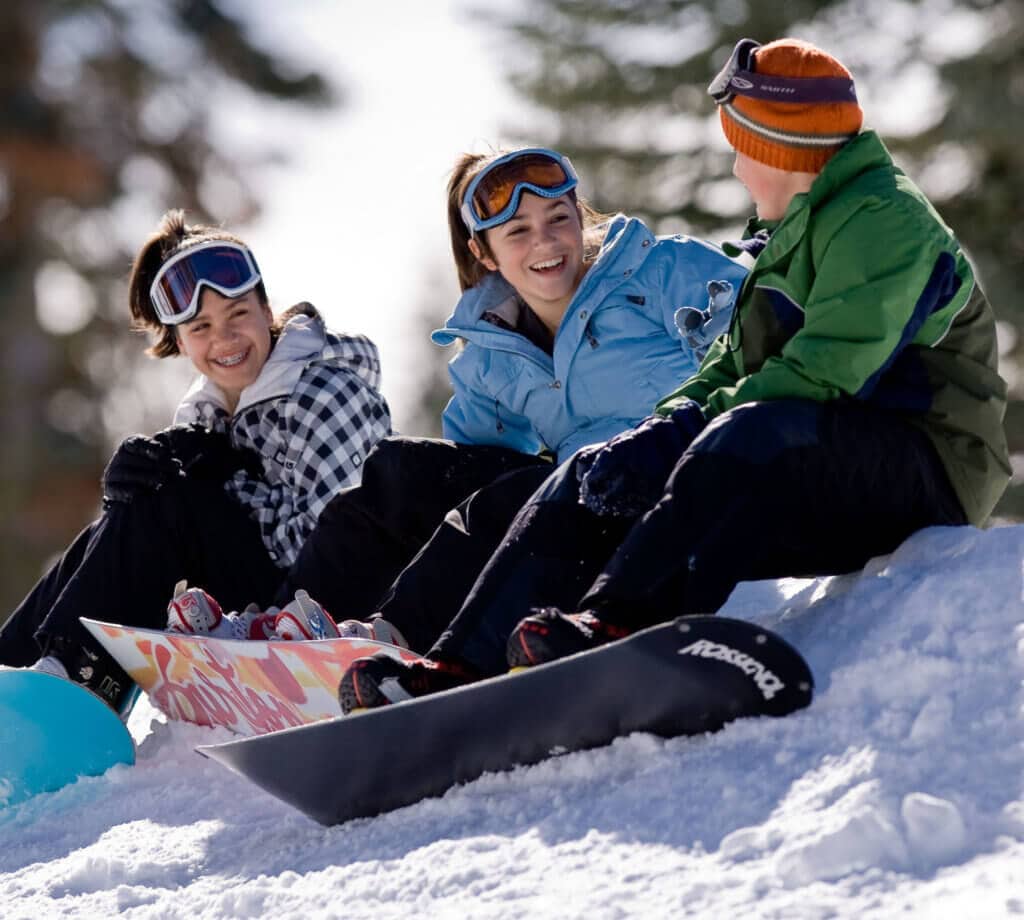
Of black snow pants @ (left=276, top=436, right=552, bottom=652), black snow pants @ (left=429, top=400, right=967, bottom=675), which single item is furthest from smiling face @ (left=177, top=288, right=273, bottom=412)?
black snow pants @ (left=429, top=400, right=967, bottom=675)

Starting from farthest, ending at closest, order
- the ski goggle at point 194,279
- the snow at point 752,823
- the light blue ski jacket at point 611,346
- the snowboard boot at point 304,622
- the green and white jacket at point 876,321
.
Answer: the ski goggle at point 194,279
the light blue ski jacket at point 611,346
the snowboard boot at point 304,622
the green and white jacket at point 876,321
the snow at point 752,823

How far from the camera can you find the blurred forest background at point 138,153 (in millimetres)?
18891

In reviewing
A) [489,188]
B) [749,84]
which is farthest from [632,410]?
[749,84]

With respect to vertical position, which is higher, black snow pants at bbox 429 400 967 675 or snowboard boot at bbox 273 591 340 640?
black snow pants at bbox 429 400 967 675

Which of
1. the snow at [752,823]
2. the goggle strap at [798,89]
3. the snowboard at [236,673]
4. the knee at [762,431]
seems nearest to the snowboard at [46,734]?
the snowboard at [236,673]

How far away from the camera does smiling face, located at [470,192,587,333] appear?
389 cm

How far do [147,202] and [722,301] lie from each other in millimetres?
18101

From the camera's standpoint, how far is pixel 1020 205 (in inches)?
656

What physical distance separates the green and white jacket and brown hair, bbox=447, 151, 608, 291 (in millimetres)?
1143

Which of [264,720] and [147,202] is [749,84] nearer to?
[264,720]

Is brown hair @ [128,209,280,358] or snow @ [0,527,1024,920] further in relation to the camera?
brown hair @ [128,209,280,358]

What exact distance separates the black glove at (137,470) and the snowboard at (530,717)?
1.54 metres

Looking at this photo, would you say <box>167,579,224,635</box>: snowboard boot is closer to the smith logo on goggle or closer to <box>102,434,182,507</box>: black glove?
<box>102,434,182,507</box>: black glove

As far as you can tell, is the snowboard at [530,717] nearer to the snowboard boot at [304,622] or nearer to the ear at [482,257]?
the snowboard boot at [304,622]
